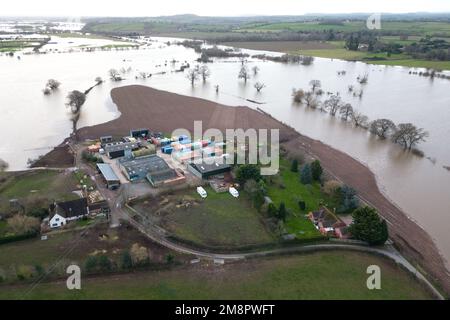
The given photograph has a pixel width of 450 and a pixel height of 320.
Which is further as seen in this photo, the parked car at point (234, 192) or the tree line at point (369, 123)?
the tree line at point (369, 123)

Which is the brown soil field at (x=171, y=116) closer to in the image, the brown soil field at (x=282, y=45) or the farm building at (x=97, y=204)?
the farm building at (x=97, y=204)

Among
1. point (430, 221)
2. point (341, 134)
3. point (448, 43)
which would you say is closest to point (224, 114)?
point (341, 134)

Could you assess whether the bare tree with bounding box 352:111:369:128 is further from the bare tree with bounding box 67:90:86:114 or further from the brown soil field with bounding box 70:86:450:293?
the bare tree with bounding box 67:90:86:114

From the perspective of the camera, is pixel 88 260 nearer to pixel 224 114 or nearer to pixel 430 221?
pixel 430 221

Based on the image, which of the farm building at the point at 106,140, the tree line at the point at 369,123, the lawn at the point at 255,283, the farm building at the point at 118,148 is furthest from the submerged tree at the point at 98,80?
the lawn at the point at 255,283

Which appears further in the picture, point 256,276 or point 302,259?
point 302,259

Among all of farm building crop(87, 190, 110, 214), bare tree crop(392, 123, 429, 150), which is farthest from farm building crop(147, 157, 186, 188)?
bare tree crop(392, 123, 429, 150)
